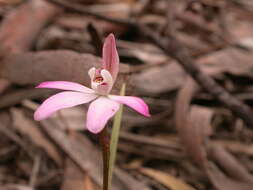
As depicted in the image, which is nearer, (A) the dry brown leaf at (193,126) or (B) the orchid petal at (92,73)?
(B) the orchid petal at (92,73)

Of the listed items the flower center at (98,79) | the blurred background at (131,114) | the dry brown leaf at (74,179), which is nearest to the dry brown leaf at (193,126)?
the blurred background at (131,114)

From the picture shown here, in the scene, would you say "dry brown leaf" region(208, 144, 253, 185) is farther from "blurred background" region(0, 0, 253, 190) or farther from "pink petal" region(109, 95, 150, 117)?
"pink petal" region(109, 95, 150, 117)

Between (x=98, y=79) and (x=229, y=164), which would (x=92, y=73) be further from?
(x=229, y=164)

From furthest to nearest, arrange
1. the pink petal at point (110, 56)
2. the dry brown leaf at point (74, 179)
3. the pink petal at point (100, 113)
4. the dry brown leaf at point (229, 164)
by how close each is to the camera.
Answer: the dry brown leaf at point (229, 164)
the dry brown leaf at point (74, 179)
the pink petal at point (110, 56)
the pink petal at point (100, 113)

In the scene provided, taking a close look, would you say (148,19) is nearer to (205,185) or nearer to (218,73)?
(218,73)

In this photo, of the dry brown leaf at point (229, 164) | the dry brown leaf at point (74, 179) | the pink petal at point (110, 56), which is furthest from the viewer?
the dry brown leaf at point (229, 164)

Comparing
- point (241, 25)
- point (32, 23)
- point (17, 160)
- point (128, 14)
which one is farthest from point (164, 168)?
point (241, 25)

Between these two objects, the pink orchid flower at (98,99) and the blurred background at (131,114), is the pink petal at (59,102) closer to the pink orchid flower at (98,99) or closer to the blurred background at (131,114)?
the pink orchid flower at (98,99)

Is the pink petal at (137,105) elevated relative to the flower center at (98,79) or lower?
elevated

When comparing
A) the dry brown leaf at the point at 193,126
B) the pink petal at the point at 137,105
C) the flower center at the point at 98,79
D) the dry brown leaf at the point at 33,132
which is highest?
the pink petal at the point at 137,105
